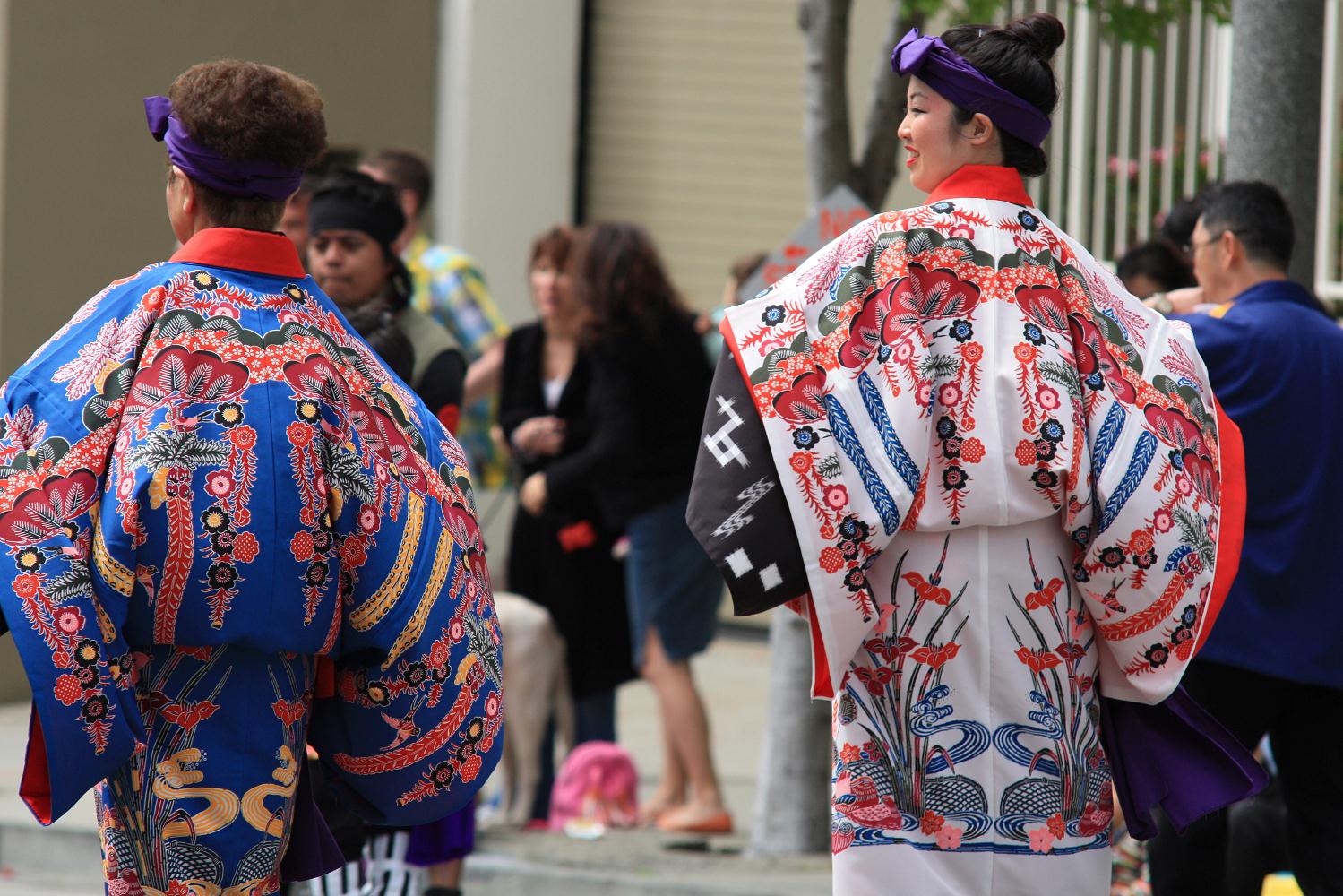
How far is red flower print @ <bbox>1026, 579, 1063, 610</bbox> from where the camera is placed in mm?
3141

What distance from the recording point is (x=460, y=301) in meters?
6.43

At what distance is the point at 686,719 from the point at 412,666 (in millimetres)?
3532

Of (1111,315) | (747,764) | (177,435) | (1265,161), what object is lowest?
(747,764)

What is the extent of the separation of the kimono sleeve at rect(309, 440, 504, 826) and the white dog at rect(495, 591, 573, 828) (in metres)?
3.26

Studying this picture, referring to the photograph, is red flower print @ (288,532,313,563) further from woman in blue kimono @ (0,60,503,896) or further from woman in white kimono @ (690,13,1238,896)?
woman in white kimono @ (690,13,1238,896)

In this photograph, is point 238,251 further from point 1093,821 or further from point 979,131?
point 1093,821

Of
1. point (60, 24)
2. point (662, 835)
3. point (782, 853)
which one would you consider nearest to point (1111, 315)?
point (782, 853)

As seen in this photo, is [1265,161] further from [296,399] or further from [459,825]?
[296,399]

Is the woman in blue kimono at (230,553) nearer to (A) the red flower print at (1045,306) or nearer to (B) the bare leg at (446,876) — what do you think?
(A) the red flower print at (1045,306)

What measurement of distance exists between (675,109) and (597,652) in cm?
529

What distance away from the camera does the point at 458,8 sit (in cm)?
1095

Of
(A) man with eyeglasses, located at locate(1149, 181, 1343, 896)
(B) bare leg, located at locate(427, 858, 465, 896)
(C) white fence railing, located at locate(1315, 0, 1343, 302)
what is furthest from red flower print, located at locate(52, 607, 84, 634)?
(C) white fence railing, located at locate(1315, 0, 1343, 302)

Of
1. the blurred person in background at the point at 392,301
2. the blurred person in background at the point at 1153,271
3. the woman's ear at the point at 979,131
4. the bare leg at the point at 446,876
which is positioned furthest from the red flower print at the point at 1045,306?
the blurred person in background at the point at 1153,271

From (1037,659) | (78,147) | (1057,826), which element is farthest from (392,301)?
(78,147)
